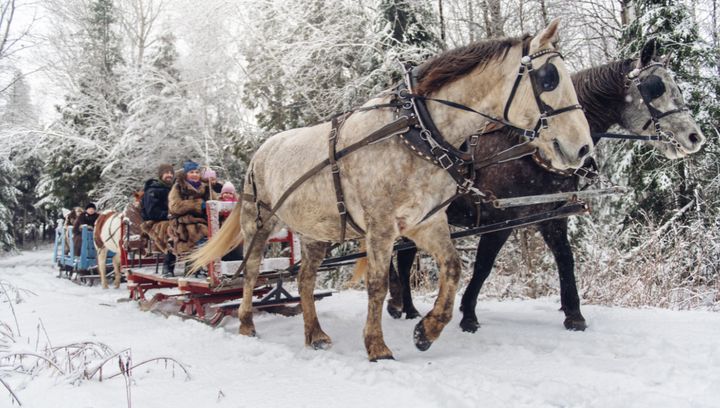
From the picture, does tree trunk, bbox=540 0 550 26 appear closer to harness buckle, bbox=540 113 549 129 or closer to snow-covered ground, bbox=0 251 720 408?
snow-covered ground, bbox=0 251 720 408

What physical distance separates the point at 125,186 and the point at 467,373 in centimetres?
1692

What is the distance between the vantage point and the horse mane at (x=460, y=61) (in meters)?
3.36

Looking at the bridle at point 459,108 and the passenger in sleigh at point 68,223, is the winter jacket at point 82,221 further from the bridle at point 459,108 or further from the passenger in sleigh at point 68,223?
the bridle at point 459,108

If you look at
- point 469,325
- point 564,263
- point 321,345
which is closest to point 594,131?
point 564,263

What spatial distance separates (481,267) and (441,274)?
110 cm

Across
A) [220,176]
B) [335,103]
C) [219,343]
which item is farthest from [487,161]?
[220,176]

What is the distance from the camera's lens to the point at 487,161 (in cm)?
405

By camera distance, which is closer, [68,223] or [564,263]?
[564,263]

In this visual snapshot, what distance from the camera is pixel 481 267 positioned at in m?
4.52

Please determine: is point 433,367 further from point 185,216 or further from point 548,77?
point 185,216

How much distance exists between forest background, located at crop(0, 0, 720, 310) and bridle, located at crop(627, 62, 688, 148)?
1841 mm

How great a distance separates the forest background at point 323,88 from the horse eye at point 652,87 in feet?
6.63

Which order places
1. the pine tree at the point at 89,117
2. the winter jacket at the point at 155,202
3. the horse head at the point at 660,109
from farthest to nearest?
the pine tree at the point at 89,117 < the winter jacket at the point at 155,202 < the horse head at the point at 660,109

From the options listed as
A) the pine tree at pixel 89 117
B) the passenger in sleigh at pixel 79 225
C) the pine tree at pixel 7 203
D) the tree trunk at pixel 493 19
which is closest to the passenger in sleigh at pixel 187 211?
the tree trunk at pixel 493 19
